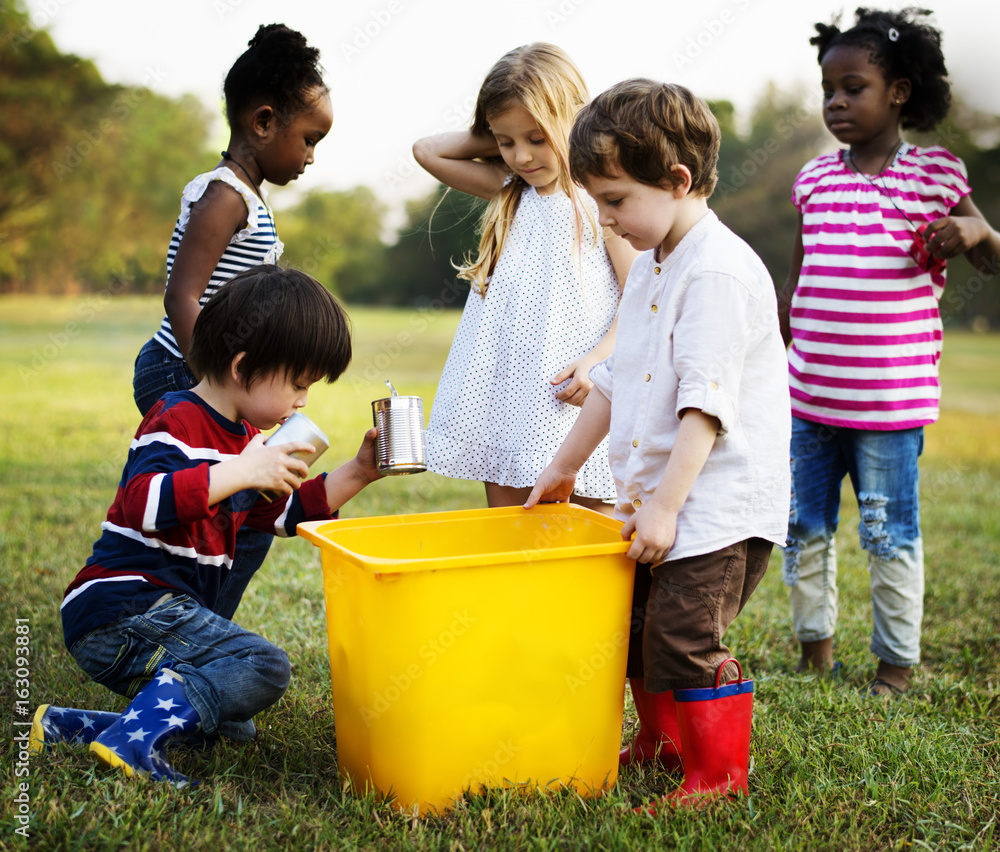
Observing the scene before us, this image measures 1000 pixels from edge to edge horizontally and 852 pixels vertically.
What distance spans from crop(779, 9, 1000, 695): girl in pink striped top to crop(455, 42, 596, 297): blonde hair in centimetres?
71

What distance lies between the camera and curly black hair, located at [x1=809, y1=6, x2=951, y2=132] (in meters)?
2.46

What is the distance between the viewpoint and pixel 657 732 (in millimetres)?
1888

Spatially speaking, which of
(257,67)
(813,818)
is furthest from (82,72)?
(813,818)

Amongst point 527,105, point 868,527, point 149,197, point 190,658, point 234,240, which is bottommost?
point 190,658

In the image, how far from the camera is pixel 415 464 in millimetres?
1840

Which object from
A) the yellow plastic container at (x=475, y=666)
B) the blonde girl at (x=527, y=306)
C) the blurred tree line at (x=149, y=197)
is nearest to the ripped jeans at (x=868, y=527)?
the blonde girl at (x=527, y=306)

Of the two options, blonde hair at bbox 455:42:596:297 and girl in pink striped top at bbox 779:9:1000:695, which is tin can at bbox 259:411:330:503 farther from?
girl in pink striped top at bbox 779:9:1000:695

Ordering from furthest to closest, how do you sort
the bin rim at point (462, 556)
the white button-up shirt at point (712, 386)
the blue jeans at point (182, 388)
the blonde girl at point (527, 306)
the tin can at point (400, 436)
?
1. the blonde girl at point (527, 306)
2. the blue jeans at point (182, 388)
3. the tin can at point (400, 436)
4. the white button-up shirt at point (712, 386)
5. the bin rim at point (462, 556)

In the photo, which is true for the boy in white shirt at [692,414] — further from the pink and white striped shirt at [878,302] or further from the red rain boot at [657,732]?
the pink and white striped shirt at [878,302]

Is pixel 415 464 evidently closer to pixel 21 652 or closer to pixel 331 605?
pixel 331 605

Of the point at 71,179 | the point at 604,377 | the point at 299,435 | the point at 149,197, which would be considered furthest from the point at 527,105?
the point at 149,197

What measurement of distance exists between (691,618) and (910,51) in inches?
68.3

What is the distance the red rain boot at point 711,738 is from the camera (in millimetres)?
1663

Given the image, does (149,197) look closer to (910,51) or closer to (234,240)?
(234,240)
